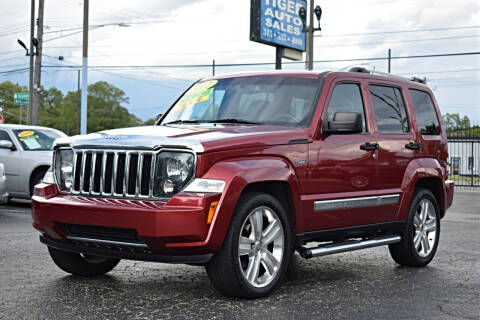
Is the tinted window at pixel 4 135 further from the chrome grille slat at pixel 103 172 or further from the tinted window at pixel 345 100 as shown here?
the chrome grille slat at pixel 103 172

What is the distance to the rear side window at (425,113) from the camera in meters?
8.05

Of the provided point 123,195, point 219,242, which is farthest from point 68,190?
point 219,242

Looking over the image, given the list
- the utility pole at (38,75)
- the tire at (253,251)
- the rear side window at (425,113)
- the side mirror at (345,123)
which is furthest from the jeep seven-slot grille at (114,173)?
the utility pole at (38,75)

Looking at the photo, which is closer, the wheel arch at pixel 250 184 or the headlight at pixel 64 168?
the wheel arch at pixel 250 184

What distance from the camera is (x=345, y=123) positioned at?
20.7 ft

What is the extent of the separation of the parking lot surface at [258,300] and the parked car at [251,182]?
0.27 metres

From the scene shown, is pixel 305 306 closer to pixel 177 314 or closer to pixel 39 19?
pixel 177 314

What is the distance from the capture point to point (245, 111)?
6.69 metres

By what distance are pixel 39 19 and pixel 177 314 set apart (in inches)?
1218

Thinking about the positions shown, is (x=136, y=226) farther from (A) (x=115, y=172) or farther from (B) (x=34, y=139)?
(B) (x=34, y=139)

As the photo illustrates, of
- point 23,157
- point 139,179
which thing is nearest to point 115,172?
point 139,179

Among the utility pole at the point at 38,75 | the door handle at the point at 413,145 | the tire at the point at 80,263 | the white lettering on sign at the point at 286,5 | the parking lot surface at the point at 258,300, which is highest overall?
the white lettering on sign at the point at 286,5

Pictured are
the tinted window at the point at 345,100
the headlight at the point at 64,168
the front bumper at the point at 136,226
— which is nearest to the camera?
the front bumper at the point at 136,226

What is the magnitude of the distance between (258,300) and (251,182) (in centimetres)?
95
